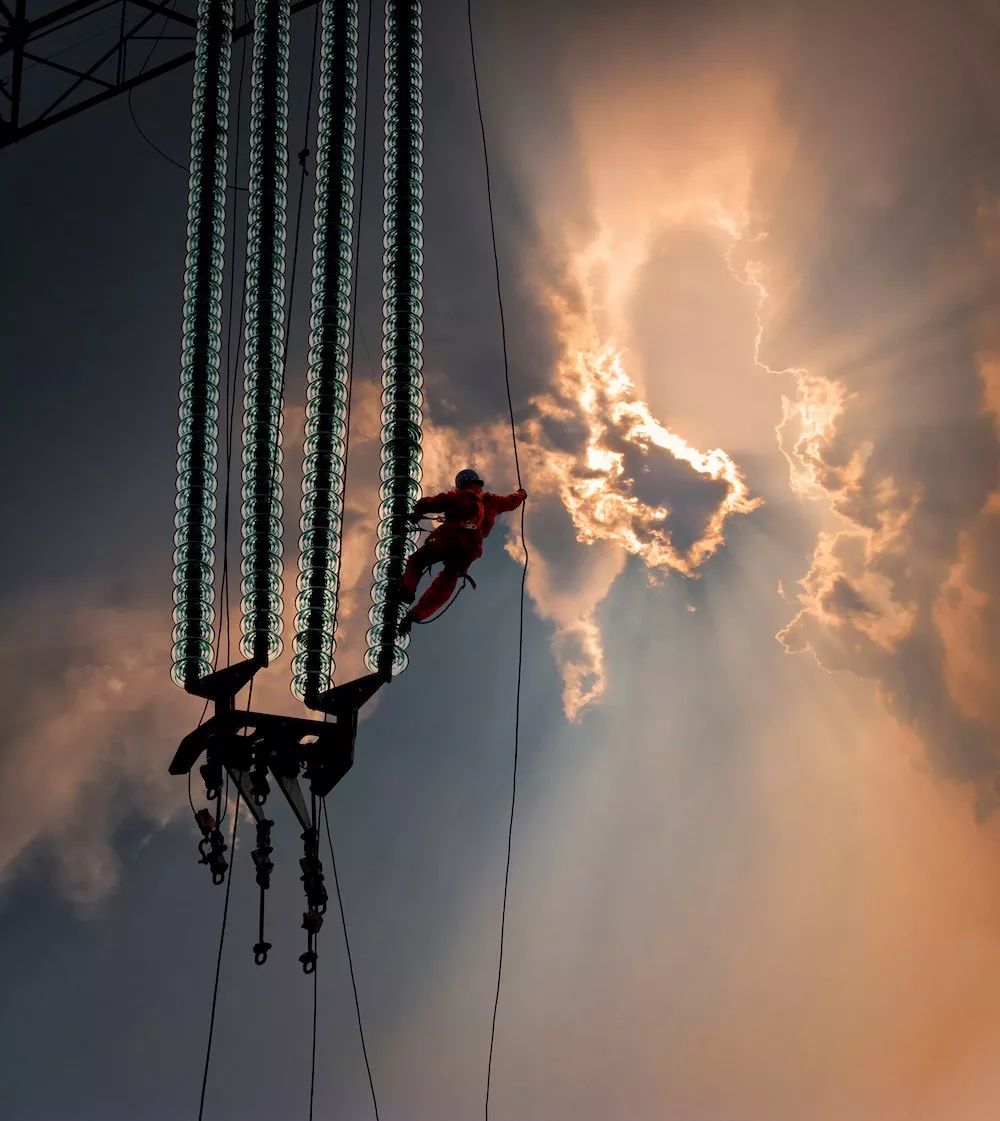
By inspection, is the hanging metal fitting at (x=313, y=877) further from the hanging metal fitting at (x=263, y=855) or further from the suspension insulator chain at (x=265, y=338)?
the suspension insulator chain at (x=265, y=338)

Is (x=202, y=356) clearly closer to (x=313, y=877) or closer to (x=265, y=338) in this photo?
(x=265, y=338)

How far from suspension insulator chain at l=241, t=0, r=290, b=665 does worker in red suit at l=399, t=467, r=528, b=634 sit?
190cm

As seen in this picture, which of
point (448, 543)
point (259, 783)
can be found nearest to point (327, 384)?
point (448, 543)

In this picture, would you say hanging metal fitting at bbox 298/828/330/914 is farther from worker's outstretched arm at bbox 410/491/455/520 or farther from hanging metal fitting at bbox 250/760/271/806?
worker's outstretched arm at bbox 410/491/455/520

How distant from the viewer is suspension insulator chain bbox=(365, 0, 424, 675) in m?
18.1

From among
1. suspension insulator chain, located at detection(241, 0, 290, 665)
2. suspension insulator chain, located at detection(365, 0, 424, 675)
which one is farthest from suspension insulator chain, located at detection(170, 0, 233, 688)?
suspension insulator chain, located at detection(365, 0, 424, 675)

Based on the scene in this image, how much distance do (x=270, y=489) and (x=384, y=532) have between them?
5.65 feet

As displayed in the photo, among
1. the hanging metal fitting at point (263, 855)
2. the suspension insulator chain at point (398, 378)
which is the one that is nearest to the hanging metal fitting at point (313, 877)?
the hanging metal fitting at point (263, 855)

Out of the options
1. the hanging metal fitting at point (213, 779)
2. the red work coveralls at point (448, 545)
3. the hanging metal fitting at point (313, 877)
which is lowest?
the hanging metal fitting at point (313, 877)

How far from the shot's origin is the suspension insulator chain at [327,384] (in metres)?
17.7

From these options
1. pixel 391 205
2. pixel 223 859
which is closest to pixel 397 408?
Result: pixel 391 205

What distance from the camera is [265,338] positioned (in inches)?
727

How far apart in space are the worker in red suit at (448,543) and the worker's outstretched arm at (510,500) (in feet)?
1.21

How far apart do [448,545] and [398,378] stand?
2.50 meters
